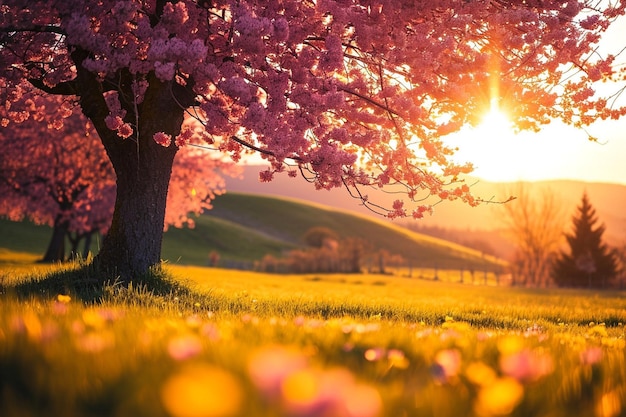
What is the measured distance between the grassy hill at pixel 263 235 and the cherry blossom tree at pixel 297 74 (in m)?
53.4

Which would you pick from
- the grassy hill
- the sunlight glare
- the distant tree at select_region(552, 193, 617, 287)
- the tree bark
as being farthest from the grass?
the tree bark

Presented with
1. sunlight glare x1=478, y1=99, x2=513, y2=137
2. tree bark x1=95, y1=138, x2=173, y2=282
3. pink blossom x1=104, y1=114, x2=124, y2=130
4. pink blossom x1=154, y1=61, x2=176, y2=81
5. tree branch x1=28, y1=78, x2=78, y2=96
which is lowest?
tree bark x1=95, y1=138, x2=173, y2=282

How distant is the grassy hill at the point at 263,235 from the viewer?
2763 inches

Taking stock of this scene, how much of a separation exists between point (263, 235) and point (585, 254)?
5777 centimetres

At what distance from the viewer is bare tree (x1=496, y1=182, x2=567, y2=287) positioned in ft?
205

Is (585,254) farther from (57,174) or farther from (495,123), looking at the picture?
(495,123)

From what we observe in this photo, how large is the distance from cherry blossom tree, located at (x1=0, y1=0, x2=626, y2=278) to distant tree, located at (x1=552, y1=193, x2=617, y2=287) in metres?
50.8

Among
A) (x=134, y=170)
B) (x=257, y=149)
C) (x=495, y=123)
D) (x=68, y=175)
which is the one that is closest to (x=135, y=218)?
(x=134, y=170)

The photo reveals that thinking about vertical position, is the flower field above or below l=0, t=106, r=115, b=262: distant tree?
below

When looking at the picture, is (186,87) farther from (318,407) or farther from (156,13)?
(318,407)

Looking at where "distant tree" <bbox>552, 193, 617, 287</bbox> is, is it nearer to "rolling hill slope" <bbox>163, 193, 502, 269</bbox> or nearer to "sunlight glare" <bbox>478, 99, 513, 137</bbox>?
"rolling hill slope" <bbox>163, 193, 502, 269</bbox>

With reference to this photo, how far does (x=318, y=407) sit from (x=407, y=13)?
877cm

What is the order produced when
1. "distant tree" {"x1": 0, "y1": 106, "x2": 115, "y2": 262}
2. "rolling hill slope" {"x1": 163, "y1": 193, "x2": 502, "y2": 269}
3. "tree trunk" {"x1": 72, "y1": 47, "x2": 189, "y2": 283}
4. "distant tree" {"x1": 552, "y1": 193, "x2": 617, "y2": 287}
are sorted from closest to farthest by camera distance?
"tree trunk" {"x1": 72, "y1": 47, "x2": 189, "y2": 283}
"distant tree" {"x1": 0, "y1": 106, "x2": 115, "y2": 262}
"distant tree" {"x1": 552, "y1": 193, "x2": 617, "y2": 287}
"rolling hill slope" {"x1": 163, "y1": 193, "x2": 502, "y2": 269}

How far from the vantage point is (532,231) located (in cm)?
6338
